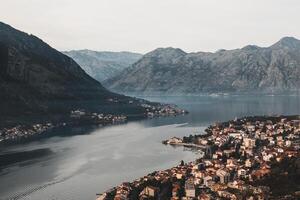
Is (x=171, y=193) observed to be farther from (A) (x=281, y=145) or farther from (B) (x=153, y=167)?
(A) (x=281, y=145)

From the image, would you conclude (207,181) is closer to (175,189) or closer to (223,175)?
(223,175)

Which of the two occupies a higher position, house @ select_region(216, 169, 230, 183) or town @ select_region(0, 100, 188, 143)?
town @ select_region(0, 100, 188, 143)

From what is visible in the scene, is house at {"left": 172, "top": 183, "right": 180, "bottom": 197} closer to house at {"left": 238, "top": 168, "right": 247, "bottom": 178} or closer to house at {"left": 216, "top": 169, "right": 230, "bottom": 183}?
house at {"left": 216, "top": 169, "right": 230, "bottom": 183}

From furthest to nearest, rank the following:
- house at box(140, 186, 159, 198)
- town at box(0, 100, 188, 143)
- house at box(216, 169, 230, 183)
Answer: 1. town at box(0, 100, 188, 143)
2. house at box(216, 169, 230, 183)
3. house at box(140, 186, 159, 198)

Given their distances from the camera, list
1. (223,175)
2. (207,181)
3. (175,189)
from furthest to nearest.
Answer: (223,175) < (207,181) < (175,189)

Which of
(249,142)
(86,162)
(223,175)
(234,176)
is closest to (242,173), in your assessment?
(234,176)

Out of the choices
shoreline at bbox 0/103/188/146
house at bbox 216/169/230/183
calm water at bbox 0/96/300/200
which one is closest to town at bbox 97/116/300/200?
house at bbox 216/169/230/183

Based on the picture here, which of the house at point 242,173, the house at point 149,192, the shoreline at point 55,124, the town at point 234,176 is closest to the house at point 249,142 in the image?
the town at point 234,176

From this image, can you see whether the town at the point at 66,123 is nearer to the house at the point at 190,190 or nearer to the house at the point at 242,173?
the house at the point at 242,173

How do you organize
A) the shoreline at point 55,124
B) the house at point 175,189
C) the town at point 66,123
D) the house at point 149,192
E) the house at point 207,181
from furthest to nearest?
Result: the town at point 66,123, the shoreline at point 55,124, the house at point 207,181, the house at point 149,192, the house at point 175,189
